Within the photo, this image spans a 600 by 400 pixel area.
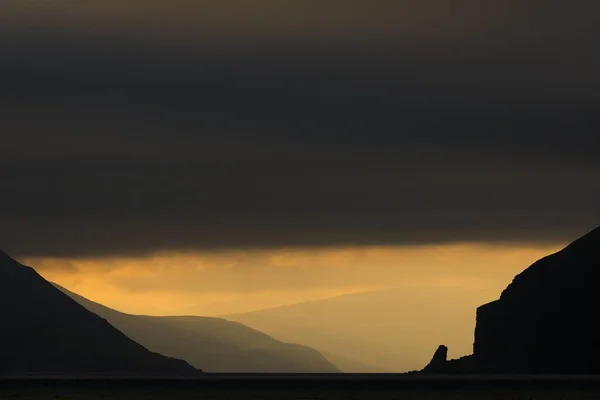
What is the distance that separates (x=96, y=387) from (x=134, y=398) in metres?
11.6

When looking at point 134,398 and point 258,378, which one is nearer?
point 134,398

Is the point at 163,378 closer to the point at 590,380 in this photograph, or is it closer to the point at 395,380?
the point at 395,380

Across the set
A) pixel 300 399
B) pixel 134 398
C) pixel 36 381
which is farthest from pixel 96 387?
pixel 300 399

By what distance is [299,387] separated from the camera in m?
88.7

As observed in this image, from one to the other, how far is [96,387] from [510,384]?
105 ft

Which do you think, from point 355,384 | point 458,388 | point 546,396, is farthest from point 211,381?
point 546,396

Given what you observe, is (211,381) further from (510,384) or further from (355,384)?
(510,384)

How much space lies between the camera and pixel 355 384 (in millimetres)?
89312

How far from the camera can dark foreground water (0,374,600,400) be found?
80.8m

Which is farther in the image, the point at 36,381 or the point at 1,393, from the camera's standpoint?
the point at 36,381

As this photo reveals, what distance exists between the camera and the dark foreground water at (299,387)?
80750 mm

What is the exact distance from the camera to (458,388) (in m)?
90.0

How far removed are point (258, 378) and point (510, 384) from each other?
1973cm

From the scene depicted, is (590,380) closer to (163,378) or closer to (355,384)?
(355,384)
